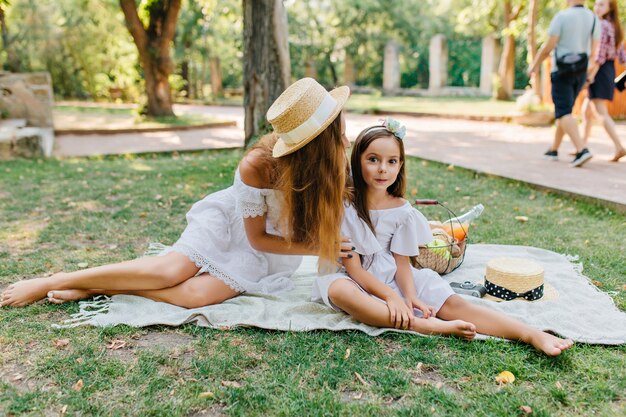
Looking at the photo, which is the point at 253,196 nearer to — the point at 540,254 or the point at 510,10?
the point at 540,254

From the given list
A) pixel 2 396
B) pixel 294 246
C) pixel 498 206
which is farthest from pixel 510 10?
pixel 2 396

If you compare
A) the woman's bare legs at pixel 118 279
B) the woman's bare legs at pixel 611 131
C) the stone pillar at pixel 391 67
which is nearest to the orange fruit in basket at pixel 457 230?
the woman's bare legs at pixel 118 279

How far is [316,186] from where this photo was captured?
2.53 metres

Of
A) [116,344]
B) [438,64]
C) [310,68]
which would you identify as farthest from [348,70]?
[116,344]

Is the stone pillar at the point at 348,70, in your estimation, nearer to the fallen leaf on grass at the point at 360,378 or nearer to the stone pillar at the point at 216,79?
the stone pillar at the point at 216,79

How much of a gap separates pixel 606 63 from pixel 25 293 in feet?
21.2

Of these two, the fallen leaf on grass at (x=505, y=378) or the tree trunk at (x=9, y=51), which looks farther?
the tree trunk at (x=9, y=51)

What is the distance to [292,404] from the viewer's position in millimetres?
1978

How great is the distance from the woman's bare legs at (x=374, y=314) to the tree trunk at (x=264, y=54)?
410 centimetres

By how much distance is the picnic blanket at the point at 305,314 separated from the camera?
102 inches

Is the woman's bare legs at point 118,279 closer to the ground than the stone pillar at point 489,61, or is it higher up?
closer to the ground

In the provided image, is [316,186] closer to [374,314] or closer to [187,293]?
[374,314]

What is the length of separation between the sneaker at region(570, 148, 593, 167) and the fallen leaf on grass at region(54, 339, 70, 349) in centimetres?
551

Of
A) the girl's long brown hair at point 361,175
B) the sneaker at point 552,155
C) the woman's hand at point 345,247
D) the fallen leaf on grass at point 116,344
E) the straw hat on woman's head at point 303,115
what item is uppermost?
the straw hat on woman's head at point 303,115
